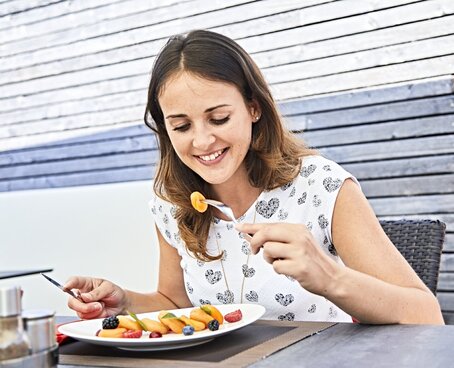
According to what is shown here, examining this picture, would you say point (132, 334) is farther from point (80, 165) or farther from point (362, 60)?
point (80, 165)

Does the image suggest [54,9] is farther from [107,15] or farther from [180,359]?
[180,359]

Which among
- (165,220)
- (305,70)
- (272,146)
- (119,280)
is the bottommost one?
(119,280)

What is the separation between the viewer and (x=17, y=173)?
455 cm

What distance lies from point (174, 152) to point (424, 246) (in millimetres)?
749

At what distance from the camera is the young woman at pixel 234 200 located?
5.40ft

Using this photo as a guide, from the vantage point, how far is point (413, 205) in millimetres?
3287

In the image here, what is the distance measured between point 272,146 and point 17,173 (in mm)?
3007

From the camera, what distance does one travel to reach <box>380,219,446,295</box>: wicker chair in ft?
6.36

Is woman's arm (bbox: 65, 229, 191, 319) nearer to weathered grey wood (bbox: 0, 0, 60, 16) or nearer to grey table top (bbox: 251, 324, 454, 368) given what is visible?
grey table top (bbox: 251, 324, 454, 368)

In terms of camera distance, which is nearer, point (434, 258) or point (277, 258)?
point (277, 258)

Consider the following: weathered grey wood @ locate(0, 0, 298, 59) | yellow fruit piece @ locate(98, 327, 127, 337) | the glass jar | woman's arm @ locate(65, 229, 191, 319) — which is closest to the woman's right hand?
woman's arm @ locate(65, 229, 191, 319)

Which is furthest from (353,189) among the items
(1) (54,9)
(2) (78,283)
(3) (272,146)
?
(1) (54,9)

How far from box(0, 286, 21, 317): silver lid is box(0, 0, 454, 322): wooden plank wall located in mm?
2625

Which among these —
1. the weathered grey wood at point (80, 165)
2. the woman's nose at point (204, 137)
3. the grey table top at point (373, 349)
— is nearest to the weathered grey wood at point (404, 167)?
the weathered grey wood at point (80, 165)
